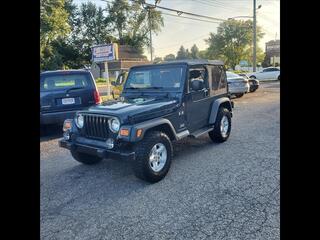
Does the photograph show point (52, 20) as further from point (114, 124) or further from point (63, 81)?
point (114, 124)

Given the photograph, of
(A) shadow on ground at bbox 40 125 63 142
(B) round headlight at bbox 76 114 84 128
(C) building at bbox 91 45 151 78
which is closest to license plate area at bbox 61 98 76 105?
(A) shadow on ground at bbox 40 125 63 142

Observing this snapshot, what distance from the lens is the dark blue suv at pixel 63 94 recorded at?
7.13 metres

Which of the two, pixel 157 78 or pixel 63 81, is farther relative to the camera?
pixel 63 81

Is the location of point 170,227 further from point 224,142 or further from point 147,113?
point 224,142

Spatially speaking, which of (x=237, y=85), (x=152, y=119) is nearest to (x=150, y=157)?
(x=152, y=119)

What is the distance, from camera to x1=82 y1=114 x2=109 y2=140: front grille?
4180 millimetres

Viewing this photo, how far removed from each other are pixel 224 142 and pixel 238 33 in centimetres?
5740

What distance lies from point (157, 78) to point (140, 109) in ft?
4.09

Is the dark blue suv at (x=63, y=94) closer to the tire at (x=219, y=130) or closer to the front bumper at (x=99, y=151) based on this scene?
the front bumper at (x=99, y=151)

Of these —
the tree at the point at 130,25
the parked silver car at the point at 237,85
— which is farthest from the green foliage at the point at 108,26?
the parked silver car at the point at 237,85

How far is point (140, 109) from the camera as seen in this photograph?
13.8ft
